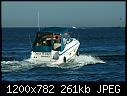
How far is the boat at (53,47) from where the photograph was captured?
1219 inches

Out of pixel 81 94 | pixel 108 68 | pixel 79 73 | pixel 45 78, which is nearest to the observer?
pixel 81 94

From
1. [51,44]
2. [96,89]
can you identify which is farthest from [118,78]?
[96,89]

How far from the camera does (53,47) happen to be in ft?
105

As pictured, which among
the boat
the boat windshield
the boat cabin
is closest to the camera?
the boat

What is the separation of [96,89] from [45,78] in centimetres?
1506

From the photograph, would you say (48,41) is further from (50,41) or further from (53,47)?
(53,47)

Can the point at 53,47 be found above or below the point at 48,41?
below

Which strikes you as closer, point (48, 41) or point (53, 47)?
point (53, 47)

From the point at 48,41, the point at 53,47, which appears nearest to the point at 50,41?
the point at 48,41

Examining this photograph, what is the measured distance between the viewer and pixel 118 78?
26984mm

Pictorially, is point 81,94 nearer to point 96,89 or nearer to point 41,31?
point 96,89

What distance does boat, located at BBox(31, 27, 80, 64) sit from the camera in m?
31.0

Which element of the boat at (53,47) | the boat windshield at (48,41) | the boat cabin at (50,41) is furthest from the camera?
the boat windshield at (48,41)

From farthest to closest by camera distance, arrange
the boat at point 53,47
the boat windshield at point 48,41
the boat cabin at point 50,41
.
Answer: the boat windshield at point 48,41
the boat cabin at point 50,41
the boat at point 53,47
